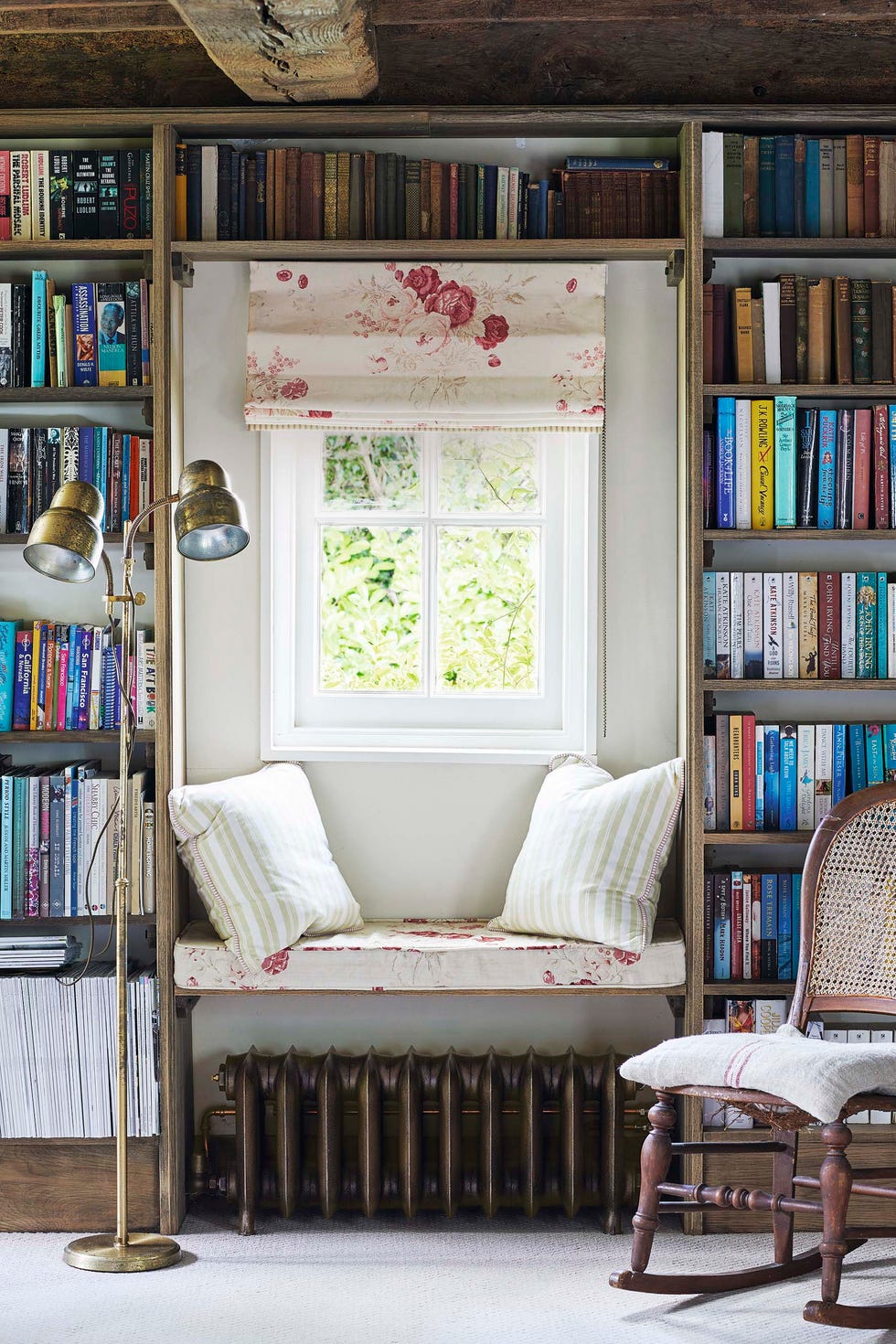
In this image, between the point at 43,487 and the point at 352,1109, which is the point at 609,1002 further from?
the point at 43,487

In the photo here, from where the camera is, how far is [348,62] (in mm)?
2811

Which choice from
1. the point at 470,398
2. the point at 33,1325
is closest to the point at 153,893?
the point at 33,1325

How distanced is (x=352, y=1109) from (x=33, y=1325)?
0.97 metres

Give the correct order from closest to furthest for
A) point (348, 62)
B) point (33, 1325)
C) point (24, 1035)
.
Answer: point (33, 1325)
point (348, 62)
point (24, 1035)

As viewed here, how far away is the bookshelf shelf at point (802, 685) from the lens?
3133 mm

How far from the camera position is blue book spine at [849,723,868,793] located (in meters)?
3.19

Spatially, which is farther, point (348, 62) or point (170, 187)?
point (170, 187)

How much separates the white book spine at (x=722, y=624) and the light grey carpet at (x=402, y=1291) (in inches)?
54.8

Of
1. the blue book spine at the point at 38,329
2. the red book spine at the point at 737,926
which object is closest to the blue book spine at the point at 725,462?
the red book spine at the point at 737,926

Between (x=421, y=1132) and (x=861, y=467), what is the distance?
2.00 meters

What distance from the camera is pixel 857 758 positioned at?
3.19 m

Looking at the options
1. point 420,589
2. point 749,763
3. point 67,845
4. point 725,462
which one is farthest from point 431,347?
point 67,845

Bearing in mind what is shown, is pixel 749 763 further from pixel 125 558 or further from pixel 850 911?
pixel 125 558

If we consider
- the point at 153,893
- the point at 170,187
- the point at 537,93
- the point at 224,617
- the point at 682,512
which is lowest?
the point at 153,893
